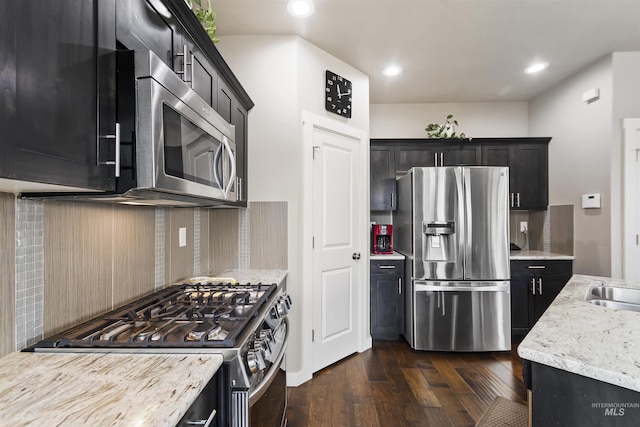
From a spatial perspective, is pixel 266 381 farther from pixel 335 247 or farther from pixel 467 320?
pixel 467 320

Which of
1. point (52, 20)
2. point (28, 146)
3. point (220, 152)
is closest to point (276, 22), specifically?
point (220, 152)

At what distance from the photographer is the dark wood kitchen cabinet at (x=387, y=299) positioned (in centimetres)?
351

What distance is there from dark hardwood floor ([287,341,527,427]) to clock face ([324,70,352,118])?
2267mm

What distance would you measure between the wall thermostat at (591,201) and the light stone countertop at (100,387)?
3.64 m

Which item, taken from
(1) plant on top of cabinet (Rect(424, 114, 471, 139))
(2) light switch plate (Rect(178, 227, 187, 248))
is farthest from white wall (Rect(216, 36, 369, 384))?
(1) plant on top of cabinet (Rect(424, 114, 471, 139))

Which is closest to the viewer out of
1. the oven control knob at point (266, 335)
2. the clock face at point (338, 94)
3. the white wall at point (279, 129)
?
the oven control knob at point (266, 335)

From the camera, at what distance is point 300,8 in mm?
2311

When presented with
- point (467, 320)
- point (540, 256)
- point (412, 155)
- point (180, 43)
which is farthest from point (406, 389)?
point (180, 43)

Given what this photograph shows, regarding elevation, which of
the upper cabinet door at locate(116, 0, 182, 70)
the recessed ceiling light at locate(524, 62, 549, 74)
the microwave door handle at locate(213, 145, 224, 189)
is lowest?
the microwave door handle at locate(213, 145, 224, 189)

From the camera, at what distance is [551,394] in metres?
1.04

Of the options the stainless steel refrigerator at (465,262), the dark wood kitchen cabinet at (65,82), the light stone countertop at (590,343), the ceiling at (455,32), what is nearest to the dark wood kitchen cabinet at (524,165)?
the ceiling at (455,32)

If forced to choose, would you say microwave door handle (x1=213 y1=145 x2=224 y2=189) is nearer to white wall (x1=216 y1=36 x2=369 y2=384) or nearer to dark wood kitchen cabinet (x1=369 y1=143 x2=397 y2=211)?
white wall (x1=216 y1=36 x2=369 y2=384)

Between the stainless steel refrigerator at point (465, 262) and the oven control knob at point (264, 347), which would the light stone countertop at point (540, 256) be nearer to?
the stainless steel refrigerator at point (465, 262)

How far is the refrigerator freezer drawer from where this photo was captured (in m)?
3.18
